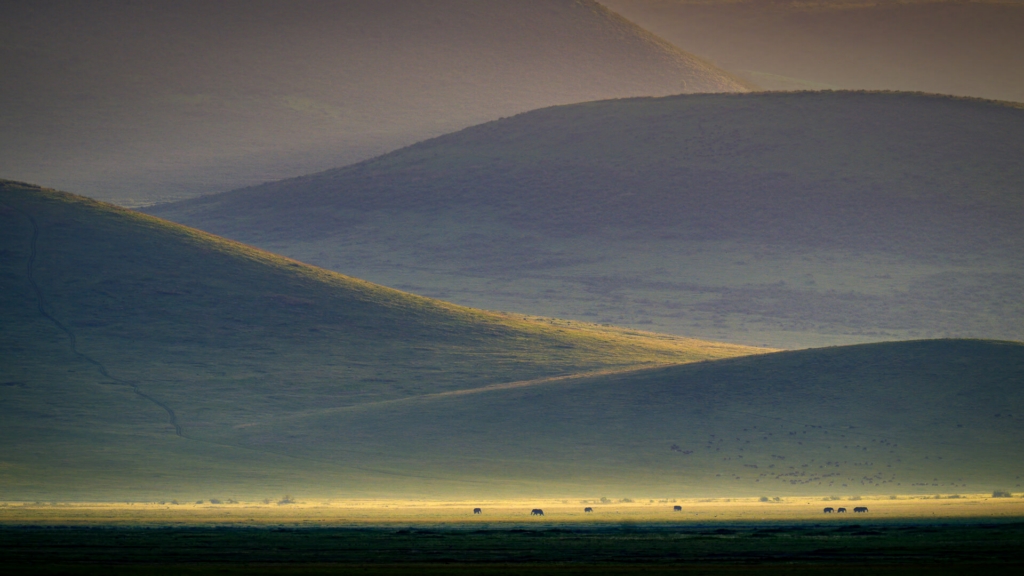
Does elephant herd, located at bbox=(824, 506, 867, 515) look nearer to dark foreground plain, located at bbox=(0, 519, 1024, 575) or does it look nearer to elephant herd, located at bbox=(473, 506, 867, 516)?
elephant herd, located at bbox=(473, 506, 867, 516)

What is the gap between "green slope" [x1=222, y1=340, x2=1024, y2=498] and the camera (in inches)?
1512

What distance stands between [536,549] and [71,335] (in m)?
35.3

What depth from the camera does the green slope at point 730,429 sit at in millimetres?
38406

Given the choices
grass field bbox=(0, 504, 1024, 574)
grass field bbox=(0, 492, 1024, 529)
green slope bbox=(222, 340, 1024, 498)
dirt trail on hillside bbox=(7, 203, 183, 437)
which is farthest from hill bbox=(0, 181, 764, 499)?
grass field bbox=(0, 504, 1024, 574)

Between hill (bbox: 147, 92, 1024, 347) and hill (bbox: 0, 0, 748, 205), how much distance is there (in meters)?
35.4

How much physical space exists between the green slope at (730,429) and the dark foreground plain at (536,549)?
35.2 feet

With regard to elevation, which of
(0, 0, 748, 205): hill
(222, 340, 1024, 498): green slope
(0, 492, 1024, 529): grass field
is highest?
(0, 0, 748, 205): hill

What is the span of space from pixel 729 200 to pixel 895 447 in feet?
191

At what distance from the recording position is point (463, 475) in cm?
3953

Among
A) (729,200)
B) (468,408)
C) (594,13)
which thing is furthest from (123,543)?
(594,13)

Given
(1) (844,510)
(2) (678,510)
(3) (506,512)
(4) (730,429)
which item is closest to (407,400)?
(4) (730,429)

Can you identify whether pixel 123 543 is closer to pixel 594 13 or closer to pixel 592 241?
pixel 592 241

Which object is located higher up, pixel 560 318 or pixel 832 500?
pixel 560 318

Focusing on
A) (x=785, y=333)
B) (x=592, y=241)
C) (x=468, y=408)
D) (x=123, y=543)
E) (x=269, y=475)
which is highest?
(x=592, y=241)
